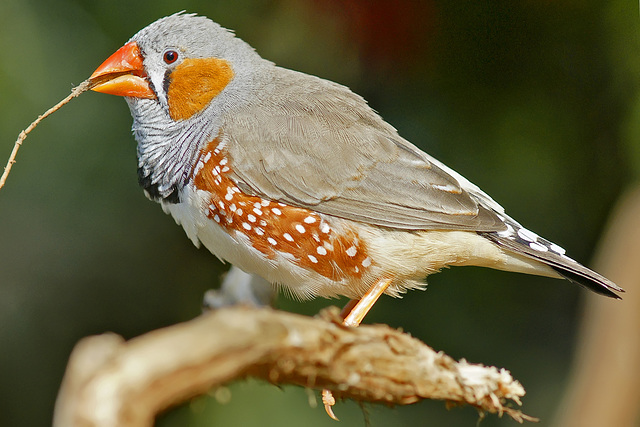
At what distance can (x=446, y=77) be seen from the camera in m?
4.09

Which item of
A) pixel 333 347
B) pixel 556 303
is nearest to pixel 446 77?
pixel 556 303

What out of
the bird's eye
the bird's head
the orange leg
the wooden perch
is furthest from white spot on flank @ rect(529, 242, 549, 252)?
the bird's eye

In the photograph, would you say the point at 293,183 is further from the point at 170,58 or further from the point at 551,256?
the point at 551,256

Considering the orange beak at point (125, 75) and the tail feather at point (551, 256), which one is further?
the orange beak at point (125, 75)

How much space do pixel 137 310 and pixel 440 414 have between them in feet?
5.78

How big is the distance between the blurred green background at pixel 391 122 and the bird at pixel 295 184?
1.23m

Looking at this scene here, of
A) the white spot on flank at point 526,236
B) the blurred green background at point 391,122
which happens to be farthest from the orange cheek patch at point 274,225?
the blurred green background at point 391,122

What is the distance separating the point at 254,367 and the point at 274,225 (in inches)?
39.3

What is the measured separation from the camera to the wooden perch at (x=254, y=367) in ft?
4.09

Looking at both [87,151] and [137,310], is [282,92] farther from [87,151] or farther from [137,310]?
[137,310]

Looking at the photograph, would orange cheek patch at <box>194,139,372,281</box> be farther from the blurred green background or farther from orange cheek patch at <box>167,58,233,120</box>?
the blurred green background

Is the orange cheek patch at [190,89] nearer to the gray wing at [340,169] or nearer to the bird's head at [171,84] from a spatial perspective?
the bird's head at [171,84]

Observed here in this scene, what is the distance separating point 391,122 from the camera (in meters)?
4.03

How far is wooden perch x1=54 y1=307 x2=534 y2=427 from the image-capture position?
4.09ft
